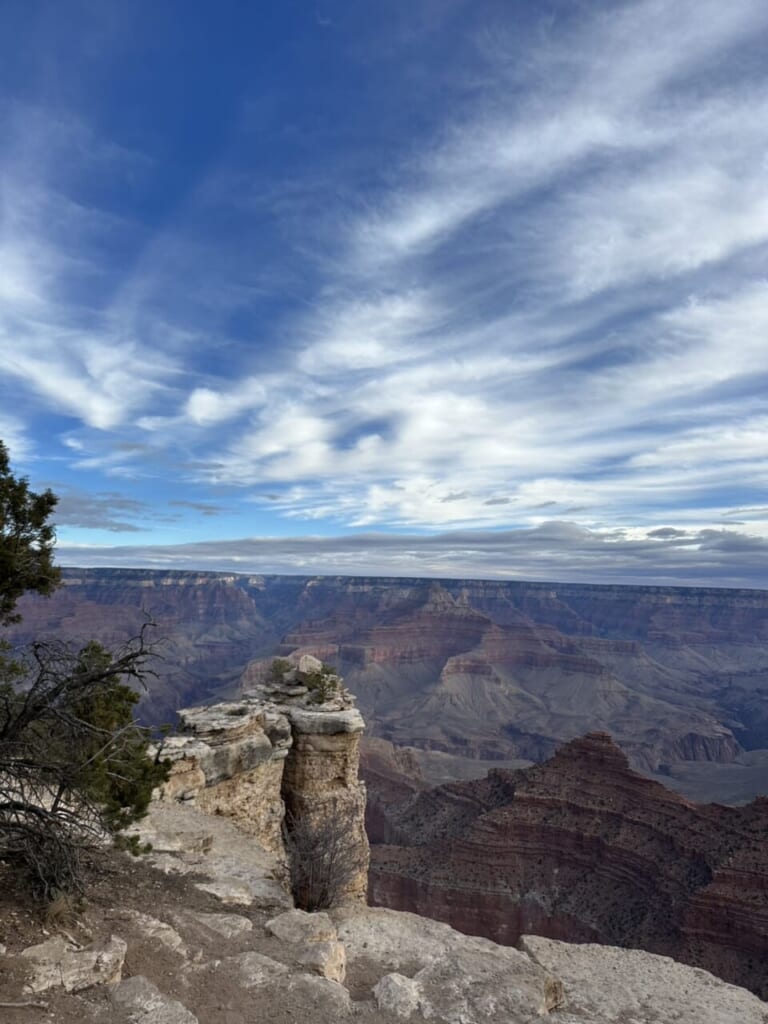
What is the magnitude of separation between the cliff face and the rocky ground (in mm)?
4598

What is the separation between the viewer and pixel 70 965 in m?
5.93

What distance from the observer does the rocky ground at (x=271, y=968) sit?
5852 millimetres

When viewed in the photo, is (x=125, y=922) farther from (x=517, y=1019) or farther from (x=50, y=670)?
(x=517, y=1019)

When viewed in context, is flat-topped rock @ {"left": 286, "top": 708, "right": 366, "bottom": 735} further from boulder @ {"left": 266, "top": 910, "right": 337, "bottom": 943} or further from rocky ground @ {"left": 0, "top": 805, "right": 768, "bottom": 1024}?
boulder @ {"left": 266, "top": 910, "right": 337, "bottom": 943}

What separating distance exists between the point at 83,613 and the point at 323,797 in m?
204

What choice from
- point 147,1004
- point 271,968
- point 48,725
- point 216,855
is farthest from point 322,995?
point 216,855

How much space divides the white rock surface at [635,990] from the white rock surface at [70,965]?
5003 mm

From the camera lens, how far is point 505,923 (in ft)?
140

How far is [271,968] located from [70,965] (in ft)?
7.40

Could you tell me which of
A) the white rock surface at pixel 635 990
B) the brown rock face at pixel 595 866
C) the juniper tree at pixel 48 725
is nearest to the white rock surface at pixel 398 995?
the white rock surface at pixel 635 990

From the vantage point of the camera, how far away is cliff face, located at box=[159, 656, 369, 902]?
15.6 meters

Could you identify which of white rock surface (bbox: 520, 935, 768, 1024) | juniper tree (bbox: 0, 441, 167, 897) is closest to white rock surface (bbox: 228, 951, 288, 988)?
juniper tree (bbox: 0, 441, 167, 897)

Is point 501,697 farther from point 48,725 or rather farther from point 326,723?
point 48,725

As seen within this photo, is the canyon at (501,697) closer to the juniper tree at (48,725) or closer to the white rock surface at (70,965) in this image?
the juniper tree at (48,725)
